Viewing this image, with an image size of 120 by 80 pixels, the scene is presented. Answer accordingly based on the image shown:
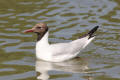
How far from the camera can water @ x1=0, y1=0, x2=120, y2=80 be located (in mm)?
11008

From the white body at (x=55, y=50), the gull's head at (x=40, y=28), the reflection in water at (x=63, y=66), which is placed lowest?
the reflection in water at (x=63, y=66)

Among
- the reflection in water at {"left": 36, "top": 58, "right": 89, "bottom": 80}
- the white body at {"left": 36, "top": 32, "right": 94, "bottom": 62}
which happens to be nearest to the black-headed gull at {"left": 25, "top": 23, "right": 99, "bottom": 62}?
the white body at {"left": 36, "top": 32, "right": 94, "bottom": 62}

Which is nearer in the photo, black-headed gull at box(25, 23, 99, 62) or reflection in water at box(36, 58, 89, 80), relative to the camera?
reflection in water at box(36, 58, 89, 80)

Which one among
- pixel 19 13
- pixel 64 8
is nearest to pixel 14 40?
pixel 19 13

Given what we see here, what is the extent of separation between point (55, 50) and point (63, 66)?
2.09 feet

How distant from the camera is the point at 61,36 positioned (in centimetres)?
1444

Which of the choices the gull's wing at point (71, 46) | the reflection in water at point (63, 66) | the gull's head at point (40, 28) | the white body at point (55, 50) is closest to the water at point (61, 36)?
the reflection in water at point (63, 66)

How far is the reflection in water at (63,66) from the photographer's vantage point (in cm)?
1122

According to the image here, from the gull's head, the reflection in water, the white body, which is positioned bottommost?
the reflection in water

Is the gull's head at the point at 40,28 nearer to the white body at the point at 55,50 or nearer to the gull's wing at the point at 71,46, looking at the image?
the white body at the point at 55,50

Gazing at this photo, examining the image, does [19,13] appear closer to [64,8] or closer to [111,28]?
[64,8]

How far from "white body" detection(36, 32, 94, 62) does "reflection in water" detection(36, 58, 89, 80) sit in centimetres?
18

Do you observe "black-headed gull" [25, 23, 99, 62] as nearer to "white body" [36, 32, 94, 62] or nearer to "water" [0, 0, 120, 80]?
"white body" [36, 32, 94, 62]

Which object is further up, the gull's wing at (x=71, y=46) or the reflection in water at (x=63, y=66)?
the gull's wing at (x=71, y=46)
